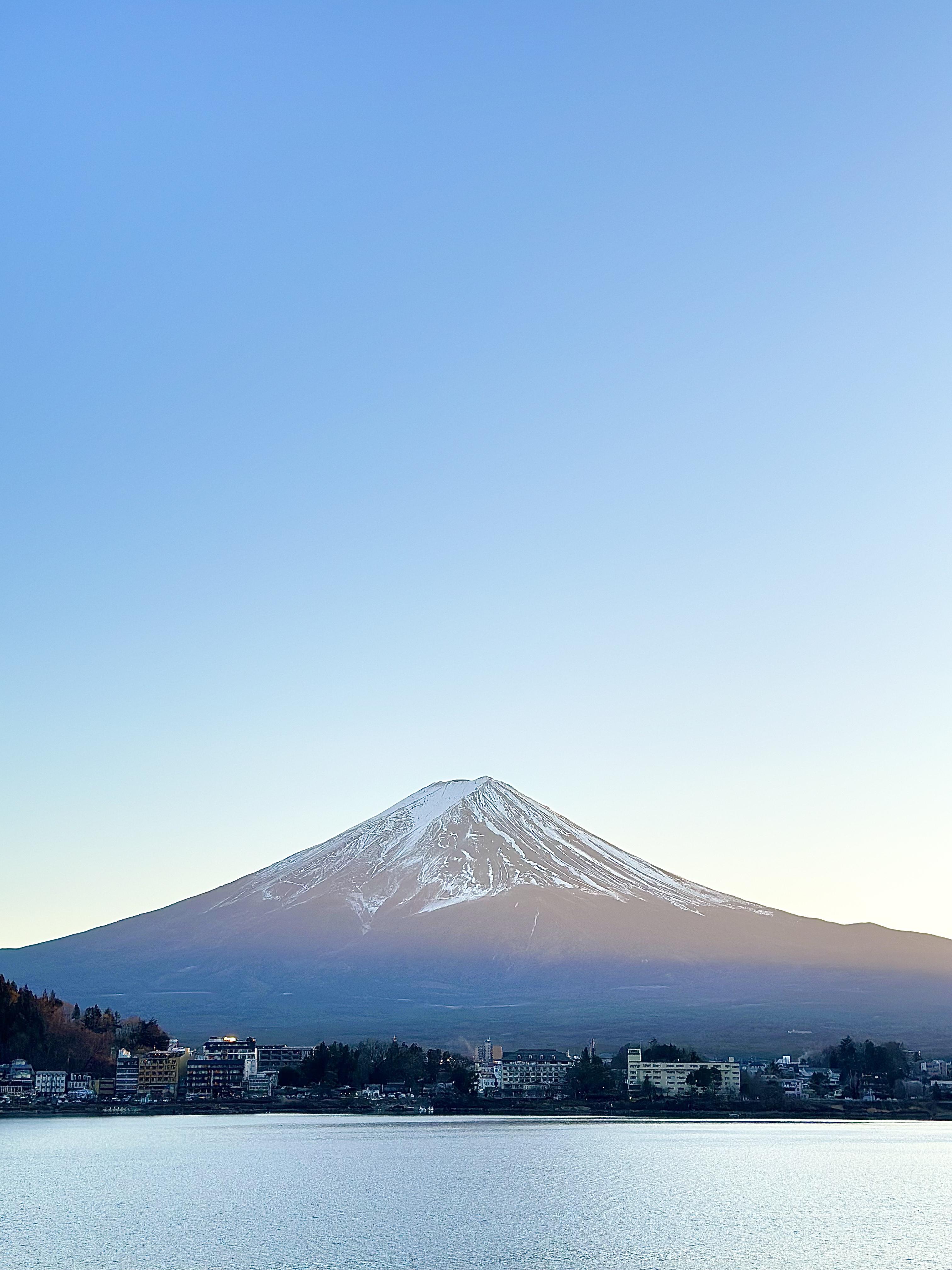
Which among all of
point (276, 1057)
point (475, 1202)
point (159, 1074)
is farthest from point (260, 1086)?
point (475, 1202)

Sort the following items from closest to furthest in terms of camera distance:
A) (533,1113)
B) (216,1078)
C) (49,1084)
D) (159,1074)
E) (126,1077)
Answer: (533,1113) < (49,1084) < (216,1078) < (126,1077) < (159,1074)

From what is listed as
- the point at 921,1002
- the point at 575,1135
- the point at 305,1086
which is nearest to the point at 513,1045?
the point at 305,1086

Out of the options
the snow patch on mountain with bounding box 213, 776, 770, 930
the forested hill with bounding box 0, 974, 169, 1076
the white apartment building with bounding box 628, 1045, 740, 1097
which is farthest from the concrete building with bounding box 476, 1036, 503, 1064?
the snow patch on mountain with bounding box 213, 776, 770, 930

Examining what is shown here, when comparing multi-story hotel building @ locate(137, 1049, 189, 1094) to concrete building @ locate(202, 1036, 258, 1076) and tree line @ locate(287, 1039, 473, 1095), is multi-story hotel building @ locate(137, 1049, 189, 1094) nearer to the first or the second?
concrete building @ locate(202, 1036, 258, 1076)

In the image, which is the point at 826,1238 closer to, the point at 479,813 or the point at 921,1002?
the point at 921,1002

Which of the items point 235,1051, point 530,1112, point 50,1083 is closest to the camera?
point 530,1112

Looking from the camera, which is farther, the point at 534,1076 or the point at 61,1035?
the point at 61,1035

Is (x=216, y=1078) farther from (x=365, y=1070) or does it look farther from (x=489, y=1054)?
(x=489, y=1054)
